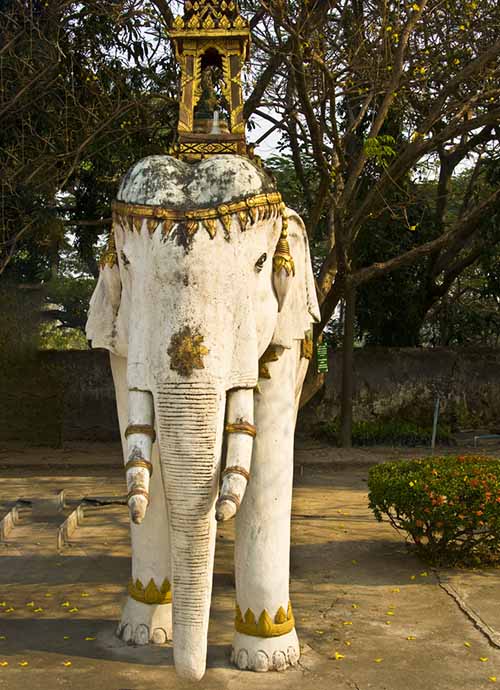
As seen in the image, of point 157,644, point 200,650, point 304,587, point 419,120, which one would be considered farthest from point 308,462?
point 200,650

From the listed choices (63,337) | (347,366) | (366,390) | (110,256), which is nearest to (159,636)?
(110,256)

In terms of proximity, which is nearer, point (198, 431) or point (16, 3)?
point (198, 431)

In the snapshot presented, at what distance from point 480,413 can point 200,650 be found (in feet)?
43.4

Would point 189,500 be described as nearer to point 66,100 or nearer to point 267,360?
point 267,360

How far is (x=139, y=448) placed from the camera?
416 cm

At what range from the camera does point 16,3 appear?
1178 cm

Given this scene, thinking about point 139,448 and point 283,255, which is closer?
point 139,448

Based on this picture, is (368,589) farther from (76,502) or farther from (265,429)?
(76,502)

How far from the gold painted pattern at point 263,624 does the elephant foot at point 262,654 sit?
1.0 inches

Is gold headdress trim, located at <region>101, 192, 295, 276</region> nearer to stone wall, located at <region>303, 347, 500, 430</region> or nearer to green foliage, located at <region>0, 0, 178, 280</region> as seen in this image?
green foliage, located at <region>0, 0, 178, 280</region>

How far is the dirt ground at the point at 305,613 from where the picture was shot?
16.4 feet

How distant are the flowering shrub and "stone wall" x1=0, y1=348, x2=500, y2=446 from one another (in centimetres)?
852

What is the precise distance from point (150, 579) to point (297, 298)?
1.87 metres

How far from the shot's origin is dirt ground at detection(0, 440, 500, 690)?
16.4ft
